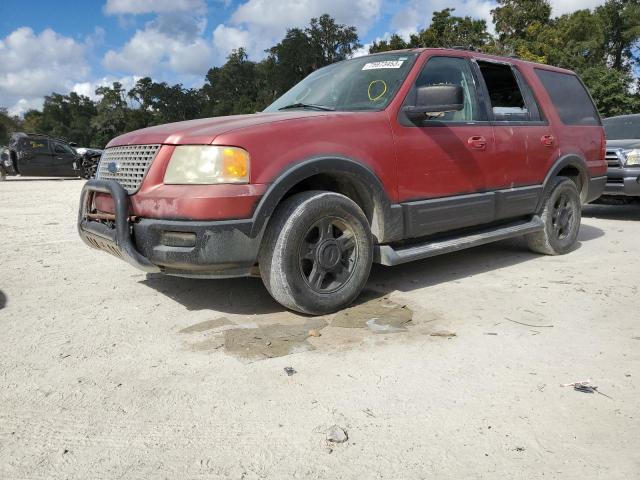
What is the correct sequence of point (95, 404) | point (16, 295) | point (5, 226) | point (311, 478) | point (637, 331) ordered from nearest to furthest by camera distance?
point (311, 478) → point (95, 404) → point (637, 331) → point (16, 295) → point (5, 226)

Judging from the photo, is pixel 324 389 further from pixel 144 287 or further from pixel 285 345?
pixel 144 287

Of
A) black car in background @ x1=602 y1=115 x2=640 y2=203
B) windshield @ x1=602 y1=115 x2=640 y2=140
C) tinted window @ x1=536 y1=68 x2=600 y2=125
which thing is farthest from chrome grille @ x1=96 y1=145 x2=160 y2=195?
windshield @ x1=602 y1=115 x2=640 y2=140

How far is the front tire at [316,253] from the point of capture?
332 cm

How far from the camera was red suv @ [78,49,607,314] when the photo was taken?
3.14 meters

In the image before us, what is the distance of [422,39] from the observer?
Result: 35875mm

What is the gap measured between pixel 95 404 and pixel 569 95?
214 inches

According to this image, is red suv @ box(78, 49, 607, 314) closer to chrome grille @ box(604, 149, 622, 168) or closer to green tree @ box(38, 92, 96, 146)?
chrome grille @ box(604, 149, 622, 168)

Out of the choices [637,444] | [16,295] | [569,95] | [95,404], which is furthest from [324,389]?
[569,95]

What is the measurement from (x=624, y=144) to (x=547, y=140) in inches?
141

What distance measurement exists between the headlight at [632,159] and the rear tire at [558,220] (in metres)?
2.46

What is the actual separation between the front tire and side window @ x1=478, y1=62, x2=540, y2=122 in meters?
1.93

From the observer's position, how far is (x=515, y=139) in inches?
186

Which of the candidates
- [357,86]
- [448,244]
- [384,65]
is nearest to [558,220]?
[448,244]

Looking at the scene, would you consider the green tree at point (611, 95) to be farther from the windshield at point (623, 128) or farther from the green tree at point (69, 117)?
the green tree at point (69, 117)
